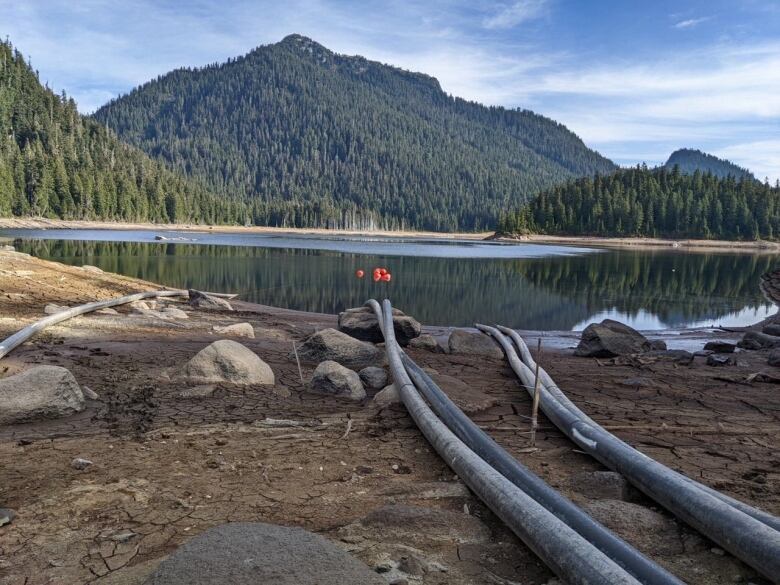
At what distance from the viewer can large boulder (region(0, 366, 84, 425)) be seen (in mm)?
6090


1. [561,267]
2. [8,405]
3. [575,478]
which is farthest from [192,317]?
[561,267]

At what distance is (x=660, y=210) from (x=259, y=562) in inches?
5488

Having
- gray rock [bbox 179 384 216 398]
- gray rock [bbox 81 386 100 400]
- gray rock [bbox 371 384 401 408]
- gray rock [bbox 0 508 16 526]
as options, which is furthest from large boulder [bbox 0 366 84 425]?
gray rock [bbox 371 384 401 408]

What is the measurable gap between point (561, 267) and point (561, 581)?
5028 cm

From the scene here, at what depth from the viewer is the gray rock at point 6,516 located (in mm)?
3919

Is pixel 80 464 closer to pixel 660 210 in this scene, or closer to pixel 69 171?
pixel 69 171

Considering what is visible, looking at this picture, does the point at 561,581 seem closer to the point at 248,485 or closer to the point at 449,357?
the point at 248,485

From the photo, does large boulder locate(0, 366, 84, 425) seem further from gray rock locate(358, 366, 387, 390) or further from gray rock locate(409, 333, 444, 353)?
gray rock locate(409, 333, 444, 353)

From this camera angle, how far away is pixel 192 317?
16.2 metres

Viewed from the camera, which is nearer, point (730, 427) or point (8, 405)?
point (8, 405)

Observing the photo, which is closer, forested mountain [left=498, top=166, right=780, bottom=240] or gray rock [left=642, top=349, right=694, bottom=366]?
gray rock [left=642, top=349, right=694, bottom=366]

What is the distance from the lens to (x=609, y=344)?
47.1ft

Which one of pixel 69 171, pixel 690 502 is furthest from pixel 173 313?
pixel 69 171

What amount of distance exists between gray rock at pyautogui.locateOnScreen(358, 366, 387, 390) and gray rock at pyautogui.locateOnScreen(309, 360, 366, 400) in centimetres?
51
